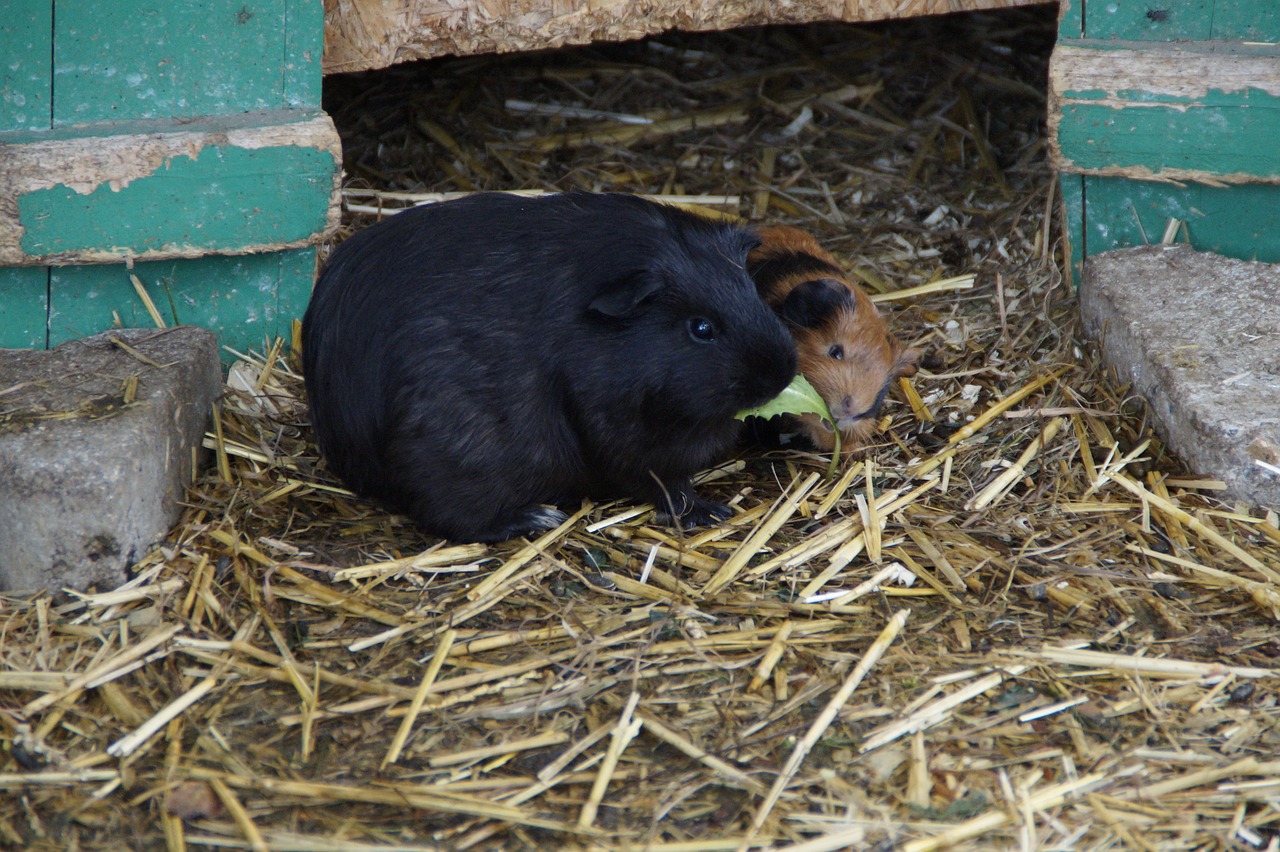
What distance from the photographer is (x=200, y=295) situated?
3.83 meters

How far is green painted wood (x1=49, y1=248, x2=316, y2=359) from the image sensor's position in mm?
3705

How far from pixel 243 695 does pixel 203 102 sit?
1952 millimetres

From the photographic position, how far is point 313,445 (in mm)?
3656

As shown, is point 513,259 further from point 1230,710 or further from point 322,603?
point 1230,710

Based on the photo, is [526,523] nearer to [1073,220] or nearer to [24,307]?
[24,307]

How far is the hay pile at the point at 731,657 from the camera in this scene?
2332 mm

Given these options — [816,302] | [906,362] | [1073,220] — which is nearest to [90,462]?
[816,302]

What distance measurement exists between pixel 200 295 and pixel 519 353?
1.34 meters

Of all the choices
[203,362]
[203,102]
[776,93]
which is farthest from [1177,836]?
[776,93]

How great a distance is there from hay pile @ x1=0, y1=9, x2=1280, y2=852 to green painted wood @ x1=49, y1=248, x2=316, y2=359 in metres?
0.15

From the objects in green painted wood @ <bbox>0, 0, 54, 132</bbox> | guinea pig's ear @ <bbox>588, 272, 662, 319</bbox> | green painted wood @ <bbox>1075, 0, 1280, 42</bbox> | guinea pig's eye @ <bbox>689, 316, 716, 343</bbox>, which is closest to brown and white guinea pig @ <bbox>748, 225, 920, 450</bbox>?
guinea pig's eye @ <bbox>689, 316, 716, 343</bbox>

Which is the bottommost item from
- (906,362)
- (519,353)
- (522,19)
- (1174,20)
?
(906,362)

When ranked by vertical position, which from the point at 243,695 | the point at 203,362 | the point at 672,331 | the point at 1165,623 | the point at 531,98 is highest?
the point at 531,98

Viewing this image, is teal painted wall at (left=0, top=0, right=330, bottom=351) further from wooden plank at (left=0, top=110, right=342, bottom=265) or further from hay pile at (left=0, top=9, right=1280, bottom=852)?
hay pile at (left=0, top=9, right=1280, bottom=852)
